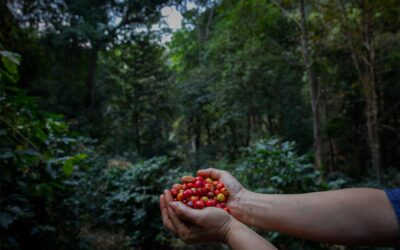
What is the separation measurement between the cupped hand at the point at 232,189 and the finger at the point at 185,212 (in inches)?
14.0

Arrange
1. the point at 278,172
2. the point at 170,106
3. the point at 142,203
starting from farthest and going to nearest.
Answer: the point at 170,106, the point at 142,203, the point at 278,172

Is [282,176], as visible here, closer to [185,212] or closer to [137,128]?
[185,212]

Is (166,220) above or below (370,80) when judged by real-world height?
below

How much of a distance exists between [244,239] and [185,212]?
1.03 ft

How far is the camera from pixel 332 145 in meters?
9.18

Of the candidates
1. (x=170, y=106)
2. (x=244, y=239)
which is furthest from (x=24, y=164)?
(x=170, y=106)

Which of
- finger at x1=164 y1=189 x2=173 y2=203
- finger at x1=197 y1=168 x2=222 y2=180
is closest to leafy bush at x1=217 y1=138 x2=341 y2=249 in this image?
Result: finger at x1=197 y1=168 x2=222 y2=180

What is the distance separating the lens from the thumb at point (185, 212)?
4.12 ft

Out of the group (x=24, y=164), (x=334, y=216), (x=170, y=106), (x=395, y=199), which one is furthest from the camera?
(x=170, y=106)

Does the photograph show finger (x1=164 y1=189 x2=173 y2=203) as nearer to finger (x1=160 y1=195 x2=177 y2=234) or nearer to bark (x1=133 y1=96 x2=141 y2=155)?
finger (x1=160 y1=195 x2=177 y2=234)

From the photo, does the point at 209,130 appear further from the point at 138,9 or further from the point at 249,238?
the point at 249,238

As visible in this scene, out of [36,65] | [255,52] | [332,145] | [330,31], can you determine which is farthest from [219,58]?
[36,65]

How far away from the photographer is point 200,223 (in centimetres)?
124

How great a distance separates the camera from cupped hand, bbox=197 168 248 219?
62.4 inches
